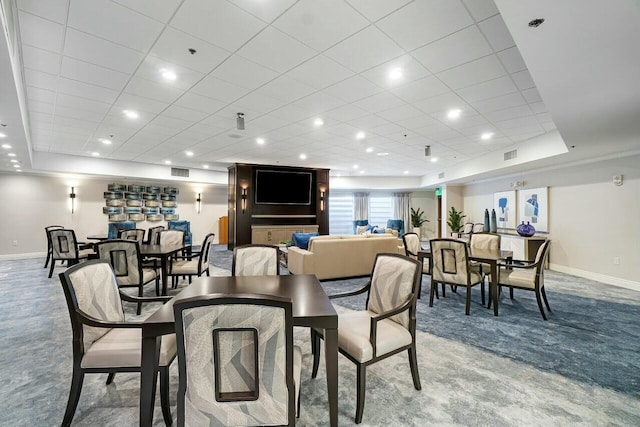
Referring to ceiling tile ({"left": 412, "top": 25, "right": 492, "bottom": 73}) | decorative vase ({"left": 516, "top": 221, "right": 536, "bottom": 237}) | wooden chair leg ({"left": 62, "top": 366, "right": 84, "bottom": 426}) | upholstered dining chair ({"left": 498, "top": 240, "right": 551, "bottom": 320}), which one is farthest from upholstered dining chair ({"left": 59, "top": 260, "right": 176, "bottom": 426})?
decorative vase ({"left": 516, "top": 221, "right": 536, "bottom": 237})

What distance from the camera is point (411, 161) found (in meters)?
8.15

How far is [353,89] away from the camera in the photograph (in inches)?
139

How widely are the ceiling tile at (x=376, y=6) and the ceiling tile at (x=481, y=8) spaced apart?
0.48 meters

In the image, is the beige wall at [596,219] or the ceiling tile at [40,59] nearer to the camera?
the ceiling tile at [40,59]

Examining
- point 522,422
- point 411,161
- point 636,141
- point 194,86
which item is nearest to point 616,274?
point 636,141

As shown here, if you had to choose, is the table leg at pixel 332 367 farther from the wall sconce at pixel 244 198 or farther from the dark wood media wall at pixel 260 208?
the wall sconce at pixel 244 198

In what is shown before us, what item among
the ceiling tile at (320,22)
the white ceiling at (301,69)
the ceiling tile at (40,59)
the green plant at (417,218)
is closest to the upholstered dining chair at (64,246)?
the white ceiling at (301,69)

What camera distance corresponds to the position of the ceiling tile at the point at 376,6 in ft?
6.75

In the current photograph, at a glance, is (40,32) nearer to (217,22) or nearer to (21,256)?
(217,22)

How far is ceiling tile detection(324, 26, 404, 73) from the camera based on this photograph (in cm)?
246

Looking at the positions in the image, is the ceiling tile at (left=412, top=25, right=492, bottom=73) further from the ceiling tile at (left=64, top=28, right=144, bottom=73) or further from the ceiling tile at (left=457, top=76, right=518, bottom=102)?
the ceiling tile at (left=64, top=28, right=144, bottom=73)

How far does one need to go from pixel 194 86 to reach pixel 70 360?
3.11 m

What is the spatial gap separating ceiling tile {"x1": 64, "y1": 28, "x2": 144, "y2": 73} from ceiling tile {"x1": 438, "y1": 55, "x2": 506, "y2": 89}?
3251 millimetres

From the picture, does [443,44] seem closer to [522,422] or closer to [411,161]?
[522,422]
